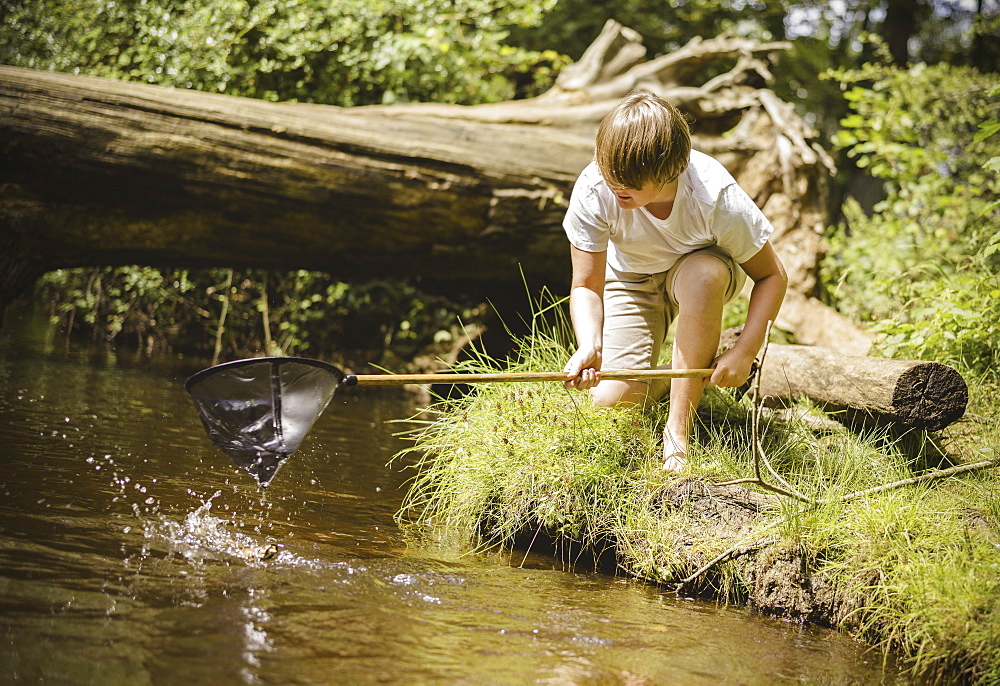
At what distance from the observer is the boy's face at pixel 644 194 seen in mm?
2658

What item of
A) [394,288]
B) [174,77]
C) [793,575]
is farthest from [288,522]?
[174,77]

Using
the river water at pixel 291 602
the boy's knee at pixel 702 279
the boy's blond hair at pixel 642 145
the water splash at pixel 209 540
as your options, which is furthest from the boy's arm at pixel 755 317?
the water splash at pixel 209 540

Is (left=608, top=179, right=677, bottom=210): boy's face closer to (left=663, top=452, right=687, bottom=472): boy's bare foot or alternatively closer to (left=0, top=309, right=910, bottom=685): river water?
(left=663, top=452, right=687, bottom=472): boy's bare foot

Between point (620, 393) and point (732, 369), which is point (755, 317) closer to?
point (732, 369)

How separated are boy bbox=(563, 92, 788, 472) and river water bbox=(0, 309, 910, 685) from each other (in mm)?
775

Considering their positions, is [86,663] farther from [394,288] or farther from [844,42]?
[844,42]

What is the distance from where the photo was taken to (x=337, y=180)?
4.75 metres

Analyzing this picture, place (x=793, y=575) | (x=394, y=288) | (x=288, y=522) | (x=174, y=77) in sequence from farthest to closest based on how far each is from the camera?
(x=394, y=288) < (x=174, y=77) < (x=288, y=522) < (x=793, y=575)

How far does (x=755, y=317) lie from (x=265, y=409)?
1709 mm

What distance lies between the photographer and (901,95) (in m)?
6.38

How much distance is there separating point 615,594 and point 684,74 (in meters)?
5.36

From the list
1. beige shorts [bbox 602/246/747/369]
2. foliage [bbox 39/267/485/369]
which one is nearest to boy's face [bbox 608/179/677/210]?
beige shorts [bbox 602/246/747/369]

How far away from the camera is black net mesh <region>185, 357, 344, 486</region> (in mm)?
2434

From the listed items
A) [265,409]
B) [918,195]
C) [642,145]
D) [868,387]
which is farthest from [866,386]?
[918,195]
